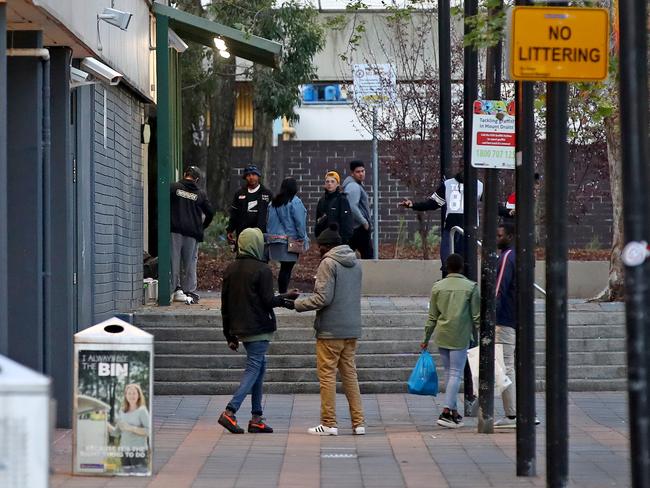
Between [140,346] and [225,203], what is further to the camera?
[225,203]

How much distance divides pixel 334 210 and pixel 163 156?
2.30 metres

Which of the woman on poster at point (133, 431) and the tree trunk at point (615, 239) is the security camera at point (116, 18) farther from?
the tree trunk at point (615, 239)

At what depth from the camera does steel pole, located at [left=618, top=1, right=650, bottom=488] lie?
24.1 feet

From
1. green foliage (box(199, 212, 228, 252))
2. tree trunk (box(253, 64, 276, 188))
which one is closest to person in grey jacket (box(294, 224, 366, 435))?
green foliage (box(199, 212, 228, 252))

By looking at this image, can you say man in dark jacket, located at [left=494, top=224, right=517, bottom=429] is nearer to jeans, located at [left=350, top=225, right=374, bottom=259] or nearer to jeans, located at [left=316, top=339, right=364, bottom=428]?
jeans, located at [left=316, top=339, right=364, bottom=428]

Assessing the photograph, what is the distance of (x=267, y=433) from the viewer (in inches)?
486

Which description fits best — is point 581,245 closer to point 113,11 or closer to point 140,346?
point 113,11

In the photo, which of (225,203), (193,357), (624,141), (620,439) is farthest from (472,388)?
(225,203)

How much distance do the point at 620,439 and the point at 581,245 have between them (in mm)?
18423

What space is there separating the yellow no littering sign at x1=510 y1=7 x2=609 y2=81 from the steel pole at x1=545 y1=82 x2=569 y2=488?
0.91ft

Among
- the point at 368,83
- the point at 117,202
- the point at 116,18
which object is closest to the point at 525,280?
the point at 116,18

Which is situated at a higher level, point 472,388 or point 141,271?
point 141,271

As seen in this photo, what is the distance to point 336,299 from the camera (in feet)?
40.2

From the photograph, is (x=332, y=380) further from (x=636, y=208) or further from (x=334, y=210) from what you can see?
(x=334, y=210)
